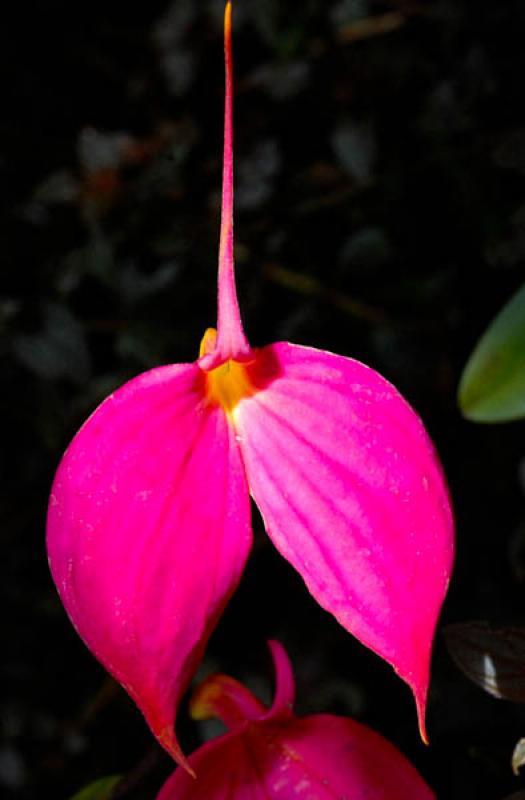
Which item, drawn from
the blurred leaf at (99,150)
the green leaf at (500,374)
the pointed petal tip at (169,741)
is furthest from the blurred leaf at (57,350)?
the pointed petal tip at (169,741)

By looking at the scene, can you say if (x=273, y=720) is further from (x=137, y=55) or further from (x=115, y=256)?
(x=137, y=55)

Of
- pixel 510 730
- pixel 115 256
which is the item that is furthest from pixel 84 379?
pixel 510 730

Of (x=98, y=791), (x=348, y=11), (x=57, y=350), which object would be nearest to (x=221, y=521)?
(x=98, y=791)

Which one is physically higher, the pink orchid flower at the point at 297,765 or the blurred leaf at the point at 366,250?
the blurred leaf at the point at 366,250

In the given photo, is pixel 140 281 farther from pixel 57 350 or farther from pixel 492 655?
pixel 492 655

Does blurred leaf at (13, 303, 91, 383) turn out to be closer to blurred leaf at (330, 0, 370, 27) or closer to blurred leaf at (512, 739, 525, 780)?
blurred leaf at (330, 0, 370, 27)

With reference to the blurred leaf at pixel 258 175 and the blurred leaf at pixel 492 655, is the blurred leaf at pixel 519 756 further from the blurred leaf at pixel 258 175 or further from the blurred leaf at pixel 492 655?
the blurred leaf at pixel 258 175
